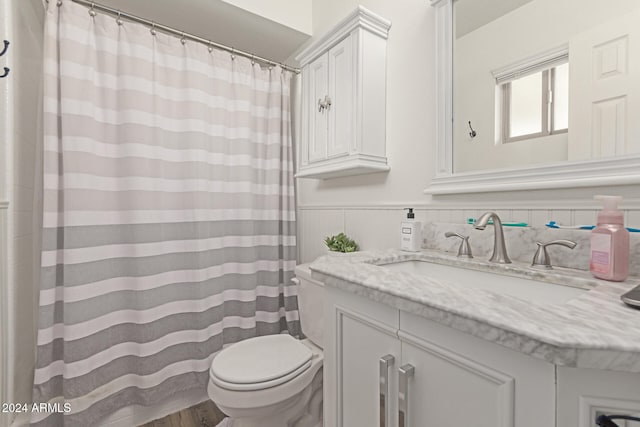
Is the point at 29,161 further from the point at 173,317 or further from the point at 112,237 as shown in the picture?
the point at 173,317

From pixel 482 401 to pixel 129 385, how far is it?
1.58m

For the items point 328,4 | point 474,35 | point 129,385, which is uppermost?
point 328,4

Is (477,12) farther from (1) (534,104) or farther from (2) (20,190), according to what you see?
(2) (20,190)

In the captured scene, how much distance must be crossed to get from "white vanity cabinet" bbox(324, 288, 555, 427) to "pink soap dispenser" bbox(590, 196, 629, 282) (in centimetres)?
43

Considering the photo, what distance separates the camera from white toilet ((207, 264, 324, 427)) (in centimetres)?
105

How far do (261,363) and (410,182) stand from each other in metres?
0.99

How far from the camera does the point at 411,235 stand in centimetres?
110

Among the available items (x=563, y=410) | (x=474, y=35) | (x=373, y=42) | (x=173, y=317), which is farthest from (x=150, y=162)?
(x=563, y=410)

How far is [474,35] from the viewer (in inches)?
41.9

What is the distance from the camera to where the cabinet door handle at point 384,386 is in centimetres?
63

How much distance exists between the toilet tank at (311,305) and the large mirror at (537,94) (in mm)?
676

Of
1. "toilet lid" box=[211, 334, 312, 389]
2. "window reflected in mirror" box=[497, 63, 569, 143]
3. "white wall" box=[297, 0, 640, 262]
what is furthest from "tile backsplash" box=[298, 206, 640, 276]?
"toilet lid" box=[211, 334, 312, 389]

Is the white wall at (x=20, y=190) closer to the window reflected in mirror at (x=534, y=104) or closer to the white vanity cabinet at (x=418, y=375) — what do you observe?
the white vanity cabinet at (x=418, y=375)

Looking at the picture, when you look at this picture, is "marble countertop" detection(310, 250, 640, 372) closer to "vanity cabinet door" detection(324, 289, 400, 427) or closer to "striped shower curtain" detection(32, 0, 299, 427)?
"vanity cabinet door" detection(324, 289, 400, 427)
